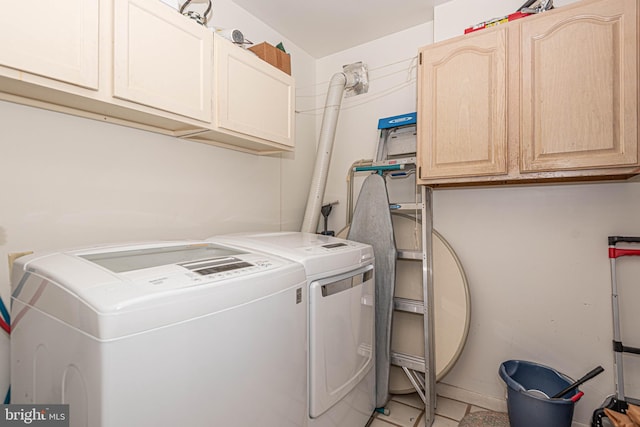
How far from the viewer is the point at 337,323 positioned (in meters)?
1.50

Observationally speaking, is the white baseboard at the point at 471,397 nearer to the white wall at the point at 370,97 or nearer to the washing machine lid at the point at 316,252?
the washing machine lid at the point at 316,252

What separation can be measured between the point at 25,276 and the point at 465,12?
279 cm

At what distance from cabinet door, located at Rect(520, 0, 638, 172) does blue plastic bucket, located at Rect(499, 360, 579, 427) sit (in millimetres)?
1180

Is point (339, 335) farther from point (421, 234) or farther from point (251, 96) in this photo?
point (251, 96)

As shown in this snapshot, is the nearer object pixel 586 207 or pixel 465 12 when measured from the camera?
pixel 586 207

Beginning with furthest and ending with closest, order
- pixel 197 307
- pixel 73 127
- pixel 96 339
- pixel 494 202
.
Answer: pixel 494 202 → pixel 73 127 → pixel 197 307 → pixel 96 339

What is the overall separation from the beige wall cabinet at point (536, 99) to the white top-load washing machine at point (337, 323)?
0.78 meters

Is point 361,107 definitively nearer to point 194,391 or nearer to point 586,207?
point 586,207

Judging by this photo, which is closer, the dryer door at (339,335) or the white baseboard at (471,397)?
the dryer door at (339,335)

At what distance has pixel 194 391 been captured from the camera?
2.84 feet

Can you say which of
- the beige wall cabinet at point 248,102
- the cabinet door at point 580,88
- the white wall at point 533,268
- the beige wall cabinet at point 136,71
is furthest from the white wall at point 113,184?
the cabinet door at point 580,88

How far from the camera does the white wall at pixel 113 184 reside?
3.97 ft

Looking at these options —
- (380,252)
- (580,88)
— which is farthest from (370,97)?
(580,88)

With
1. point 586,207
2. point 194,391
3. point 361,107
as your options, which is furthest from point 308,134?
point 194,391
